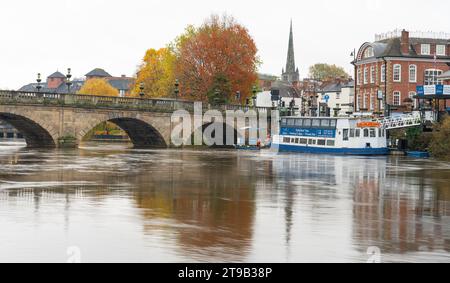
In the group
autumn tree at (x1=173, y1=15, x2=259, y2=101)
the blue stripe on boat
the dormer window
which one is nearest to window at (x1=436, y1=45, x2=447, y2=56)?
the dormer window

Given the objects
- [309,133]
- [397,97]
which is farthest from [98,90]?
[309,133]

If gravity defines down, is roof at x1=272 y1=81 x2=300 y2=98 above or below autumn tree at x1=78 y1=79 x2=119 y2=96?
above

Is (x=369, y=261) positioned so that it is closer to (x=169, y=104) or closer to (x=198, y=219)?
(x=198, y=219)

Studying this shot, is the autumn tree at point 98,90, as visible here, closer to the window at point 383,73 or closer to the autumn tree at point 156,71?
the autumn tree at point 156,71

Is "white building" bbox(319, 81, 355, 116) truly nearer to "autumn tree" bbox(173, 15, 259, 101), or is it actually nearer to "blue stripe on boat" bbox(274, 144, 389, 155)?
"autumn tree" bbox(173, 15, 259, 101)

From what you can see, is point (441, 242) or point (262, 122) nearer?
point (441, 242)

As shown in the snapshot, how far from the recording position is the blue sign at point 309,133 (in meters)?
68.4

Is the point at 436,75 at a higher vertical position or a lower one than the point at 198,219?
higher

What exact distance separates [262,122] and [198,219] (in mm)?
69402

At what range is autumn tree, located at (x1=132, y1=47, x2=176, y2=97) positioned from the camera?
355ft

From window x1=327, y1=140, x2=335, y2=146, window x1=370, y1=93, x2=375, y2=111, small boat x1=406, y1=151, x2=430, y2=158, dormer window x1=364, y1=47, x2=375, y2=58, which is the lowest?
small boat x1=406, y1=151, x2=430, y2=158

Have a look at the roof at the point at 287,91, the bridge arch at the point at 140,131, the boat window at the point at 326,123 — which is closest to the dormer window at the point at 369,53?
the boat window at the point at 326,123

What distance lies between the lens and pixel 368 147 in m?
66.5
